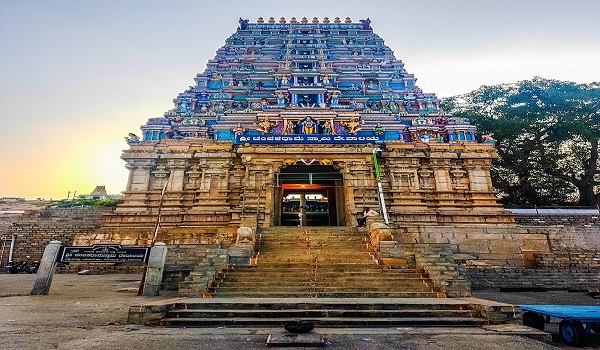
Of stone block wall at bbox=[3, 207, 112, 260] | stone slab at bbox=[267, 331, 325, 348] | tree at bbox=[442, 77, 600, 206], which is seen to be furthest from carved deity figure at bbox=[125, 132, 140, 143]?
tree at bbox=[442, 77, 600, 206]

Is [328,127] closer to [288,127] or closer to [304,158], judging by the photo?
[288,127]

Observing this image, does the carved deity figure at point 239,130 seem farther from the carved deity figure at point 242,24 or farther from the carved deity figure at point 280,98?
the carved deity figure at point 242,24

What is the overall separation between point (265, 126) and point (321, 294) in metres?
15.5

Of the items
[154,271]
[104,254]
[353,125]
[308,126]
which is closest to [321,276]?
[154,271]

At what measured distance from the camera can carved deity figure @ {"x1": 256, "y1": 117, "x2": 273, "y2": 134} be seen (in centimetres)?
2236

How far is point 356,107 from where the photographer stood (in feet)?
84.2

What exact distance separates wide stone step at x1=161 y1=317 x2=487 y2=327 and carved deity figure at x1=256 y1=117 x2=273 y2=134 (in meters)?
16.8

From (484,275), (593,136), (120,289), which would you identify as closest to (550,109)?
(593,136)

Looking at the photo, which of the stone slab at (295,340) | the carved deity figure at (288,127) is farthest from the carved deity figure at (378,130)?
the stone slab at (295,340)

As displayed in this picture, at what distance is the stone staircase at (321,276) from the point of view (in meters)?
8.79

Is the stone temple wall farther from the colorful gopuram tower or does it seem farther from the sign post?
the sign post

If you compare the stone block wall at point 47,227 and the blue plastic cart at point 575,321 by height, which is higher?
the stone block wall at point 47,227

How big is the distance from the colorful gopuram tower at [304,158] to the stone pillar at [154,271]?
4.94 m

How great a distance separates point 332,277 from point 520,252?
11475 millimetres
